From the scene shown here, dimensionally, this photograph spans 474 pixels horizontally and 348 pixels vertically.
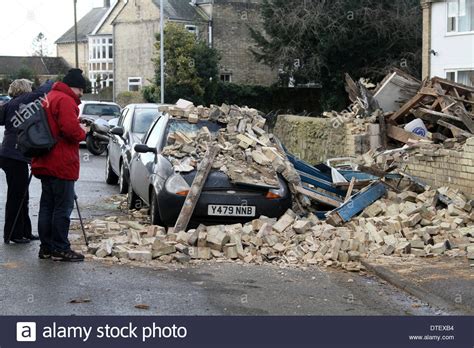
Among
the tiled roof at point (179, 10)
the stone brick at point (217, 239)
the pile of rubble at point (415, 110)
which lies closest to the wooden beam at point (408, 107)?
the pile of rubble at point (415, 110)

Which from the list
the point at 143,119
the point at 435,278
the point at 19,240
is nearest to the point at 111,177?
the point at 143,119

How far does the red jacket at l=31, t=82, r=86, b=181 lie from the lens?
8.26 m

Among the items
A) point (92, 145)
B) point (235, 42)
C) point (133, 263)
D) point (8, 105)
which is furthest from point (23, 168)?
point (235, 42)

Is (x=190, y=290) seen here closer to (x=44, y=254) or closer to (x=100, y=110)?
(x=44, y=254)

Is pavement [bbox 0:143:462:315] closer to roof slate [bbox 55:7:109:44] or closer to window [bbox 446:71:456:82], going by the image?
window [bbox 446:71:456:82]

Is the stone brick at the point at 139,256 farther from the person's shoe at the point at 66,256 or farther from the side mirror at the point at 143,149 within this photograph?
the side mirror at the point at 143,149

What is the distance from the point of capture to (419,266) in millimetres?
8578

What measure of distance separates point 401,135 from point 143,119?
5164 mm

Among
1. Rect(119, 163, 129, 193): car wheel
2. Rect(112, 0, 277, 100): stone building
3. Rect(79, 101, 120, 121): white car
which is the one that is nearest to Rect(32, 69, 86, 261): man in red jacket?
Rect(119, 163, 129, 193): car wheel

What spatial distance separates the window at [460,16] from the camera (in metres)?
30.7

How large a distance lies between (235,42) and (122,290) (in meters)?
46.7

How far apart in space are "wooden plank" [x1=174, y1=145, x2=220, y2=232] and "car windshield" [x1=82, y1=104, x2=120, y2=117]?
1892cm

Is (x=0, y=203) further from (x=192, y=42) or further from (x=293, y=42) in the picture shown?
(x=192, y=42)

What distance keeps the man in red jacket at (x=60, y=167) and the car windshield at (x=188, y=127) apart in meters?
3.16
